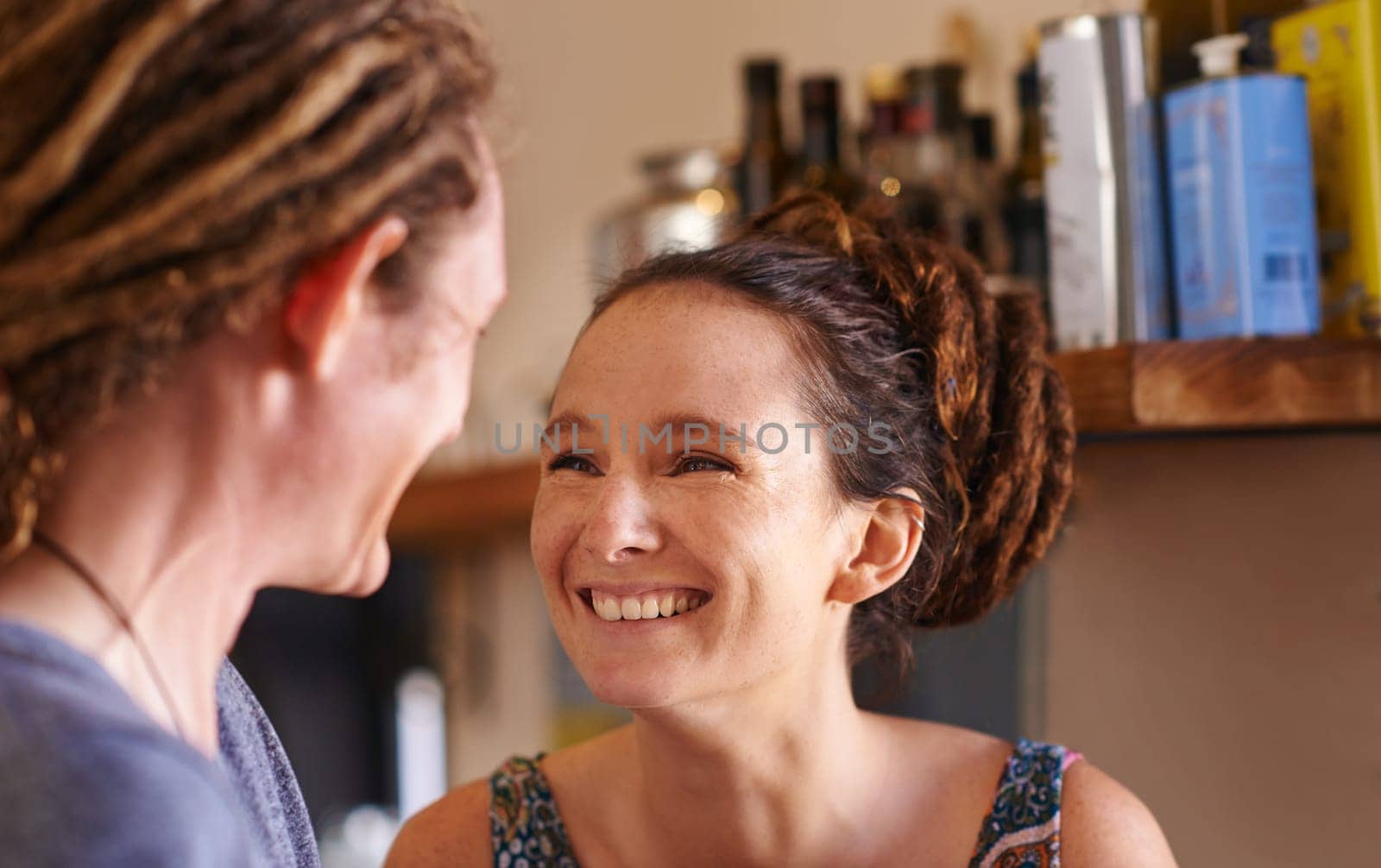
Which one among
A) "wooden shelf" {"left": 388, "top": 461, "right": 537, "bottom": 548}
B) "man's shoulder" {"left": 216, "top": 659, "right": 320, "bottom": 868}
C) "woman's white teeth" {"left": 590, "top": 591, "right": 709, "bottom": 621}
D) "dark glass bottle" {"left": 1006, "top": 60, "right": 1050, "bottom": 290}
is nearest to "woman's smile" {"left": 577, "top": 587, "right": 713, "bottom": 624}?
"woman's white teeth" {"left": 590, "top": 591, "right": 709, "bottom": 621}

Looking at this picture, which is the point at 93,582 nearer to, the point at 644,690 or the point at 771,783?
the point at 644,690

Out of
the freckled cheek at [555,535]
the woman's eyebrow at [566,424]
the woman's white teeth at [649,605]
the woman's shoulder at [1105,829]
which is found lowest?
the woman's shoulder at [1105,829]

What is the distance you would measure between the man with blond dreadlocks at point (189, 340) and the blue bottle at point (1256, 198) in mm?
724

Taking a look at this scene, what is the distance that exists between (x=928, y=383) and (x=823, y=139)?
547 mm

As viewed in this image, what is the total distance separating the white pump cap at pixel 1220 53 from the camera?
46.3 inches

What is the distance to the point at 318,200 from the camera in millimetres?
614

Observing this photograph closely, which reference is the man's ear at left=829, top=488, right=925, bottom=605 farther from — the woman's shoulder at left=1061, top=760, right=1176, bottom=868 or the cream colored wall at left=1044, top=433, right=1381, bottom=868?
the cream colored wall at left=1044, top=433, right=1381, bottom=868

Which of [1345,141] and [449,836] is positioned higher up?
[1345,141]

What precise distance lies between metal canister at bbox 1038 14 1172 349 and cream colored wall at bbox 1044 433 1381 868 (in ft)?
0.87

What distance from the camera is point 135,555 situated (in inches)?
25.0

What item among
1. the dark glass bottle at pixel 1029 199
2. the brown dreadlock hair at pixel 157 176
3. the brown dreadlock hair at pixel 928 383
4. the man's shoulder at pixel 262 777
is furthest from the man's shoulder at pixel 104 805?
the dark glass bottle at pixel 1029 199


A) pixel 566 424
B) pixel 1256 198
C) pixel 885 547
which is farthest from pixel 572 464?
pixel 1256 198

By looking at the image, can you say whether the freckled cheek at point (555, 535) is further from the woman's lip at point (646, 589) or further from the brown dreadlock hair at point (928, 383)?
the brown dreadlock hair at point (928, 383)

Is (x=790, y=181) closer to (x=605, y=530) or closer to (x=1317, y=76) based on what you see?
(x=1317, y=76)
